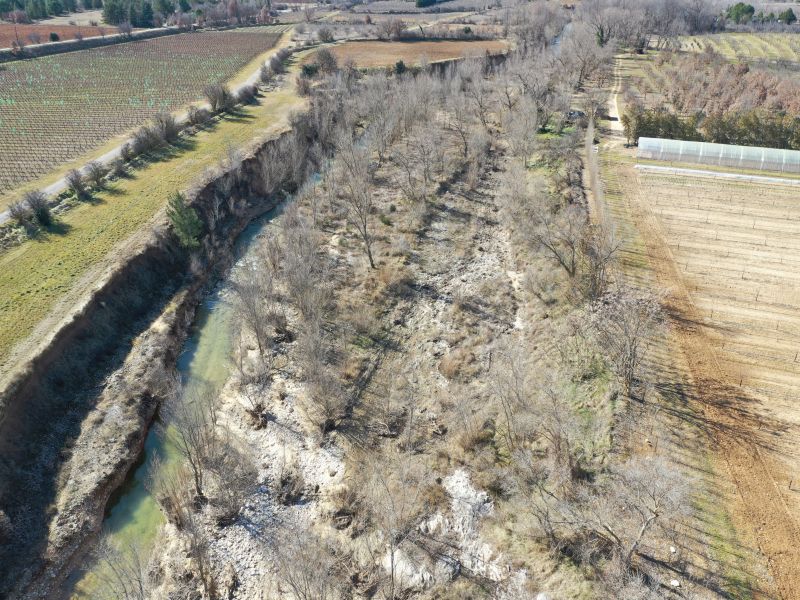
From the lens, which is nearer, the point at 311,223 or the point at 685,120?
the point at 311,223

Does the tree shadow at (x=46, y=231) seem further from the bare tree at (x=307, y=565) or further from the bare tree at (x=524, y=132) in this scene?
the bare tree at (x=524, y=132)

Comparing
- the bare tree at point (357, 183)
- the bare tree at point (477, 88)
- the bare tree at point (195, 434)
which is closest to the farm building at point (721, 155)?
the bare tree at point (477, 88)

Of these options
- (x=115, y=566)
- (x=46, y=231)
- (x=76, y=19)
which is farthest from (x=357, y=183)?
(x=76, y=19)

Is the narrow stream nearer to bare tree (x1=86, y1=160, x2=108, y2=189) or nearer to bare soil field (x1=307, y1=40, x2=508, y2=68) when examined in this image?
bare tree (x1=86, y1=160, x2=108, y2=189)

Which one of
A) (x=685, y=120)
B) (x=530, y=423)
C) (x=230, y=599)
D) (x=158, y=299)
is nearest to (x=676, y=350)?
(x=530, y=423)

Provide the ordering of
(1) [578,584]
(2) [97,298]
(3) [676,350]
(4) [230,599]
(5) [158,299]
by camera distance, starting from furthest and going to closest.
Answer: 1. (5) [158,299]
2. (2) [97,298]
3. (3) [676,350]
4. (4) [230,599]
5. (1) [578,584]

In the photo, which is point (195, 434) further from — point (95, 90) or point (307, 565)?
point (95, 90)

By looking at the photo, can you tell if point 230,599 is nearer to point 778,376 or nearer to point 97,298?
point 97,298
